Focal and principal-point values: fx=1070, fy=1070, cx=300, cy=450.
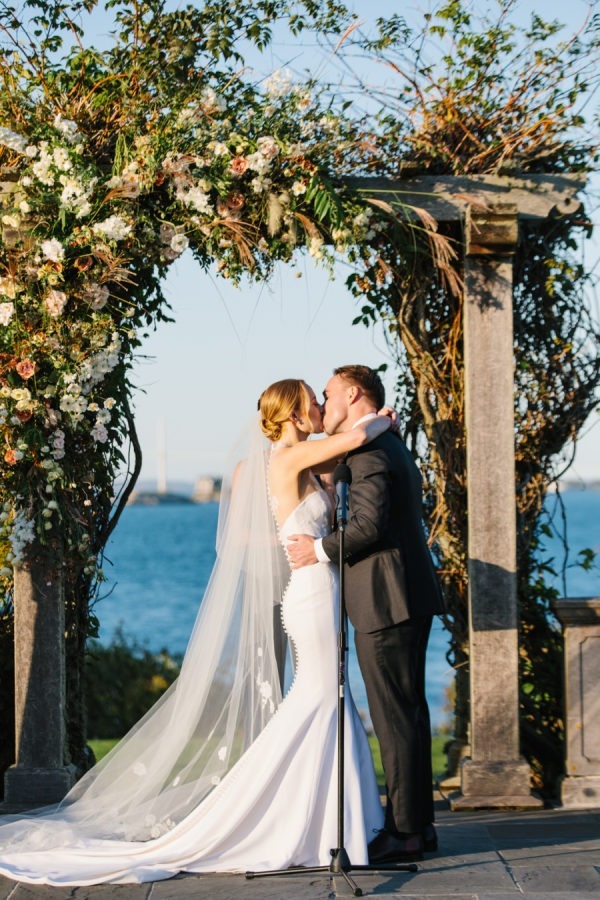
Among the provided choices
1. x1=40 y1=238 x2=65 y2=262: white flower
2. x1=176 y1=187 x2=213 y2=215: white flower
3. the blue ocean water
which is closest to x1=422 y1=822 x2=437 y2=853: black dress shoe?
x1=176 y1=187 x2=213 y2=215: white flower

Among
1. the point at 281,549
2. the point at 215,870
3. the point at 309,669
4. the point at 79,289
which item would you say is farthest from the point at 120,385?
the point at 215,870

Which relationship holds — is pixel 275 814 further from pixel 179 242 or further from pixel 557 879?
pixel 179 242

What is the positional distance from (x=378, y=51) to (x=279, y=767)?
3607mm

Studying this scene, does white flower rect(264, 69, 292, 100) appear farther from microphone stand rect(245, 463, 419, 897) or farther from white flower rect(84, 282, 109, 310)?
microphone stand rect(245, 463, 419, 897)

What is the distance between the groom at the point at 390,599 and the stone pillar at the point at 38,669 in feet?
5.30

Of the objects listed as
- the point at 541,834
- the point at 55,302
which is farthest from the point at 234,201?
the point at 541,834

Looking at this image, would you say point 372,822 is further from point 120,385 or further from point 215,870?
point 120,385

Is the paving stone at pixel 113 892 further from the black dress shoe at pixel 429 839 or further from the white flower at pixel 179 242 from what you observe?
the white flower at pixel 179 242

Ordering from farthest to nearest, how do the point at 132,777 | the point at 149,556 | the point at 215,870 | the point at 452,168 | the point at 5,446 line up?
the point at 149,556 → the point at 452,168 → the point at 5,446 → the point at 132,777 → the point at 215,870

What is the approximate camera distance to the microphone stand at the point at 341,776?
4.07 m

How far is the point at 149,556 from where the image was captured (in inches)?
2785

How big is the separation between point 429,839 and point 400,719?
574mm

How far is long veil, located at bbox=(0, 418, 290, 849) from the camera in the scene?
459 centimetres

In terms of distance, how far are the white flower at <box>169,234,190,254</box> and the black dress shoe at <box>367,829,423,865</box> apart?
9.46 feet
